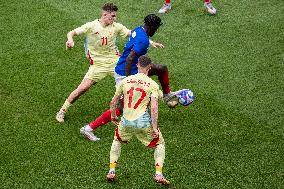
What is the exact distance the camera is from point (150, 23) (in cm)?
905

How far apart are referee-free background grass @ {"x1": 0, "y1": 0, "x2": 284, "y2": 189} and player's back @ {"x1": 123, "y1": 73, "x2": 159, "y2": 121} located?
3.84ft

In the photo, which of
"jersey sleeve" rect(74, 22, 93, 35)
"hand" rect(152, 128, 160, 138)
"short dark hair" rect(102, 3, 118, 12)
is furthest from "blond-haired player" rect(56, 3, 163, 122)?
Answer: "hand" rect(152, 128, 160, 138)

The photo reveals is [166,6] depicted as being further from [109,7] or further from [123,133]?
[123,133]

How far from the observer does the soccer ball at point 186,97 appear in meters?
10.1

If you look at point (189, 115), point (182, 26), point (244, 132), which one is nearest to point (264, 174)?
point (244, 132)

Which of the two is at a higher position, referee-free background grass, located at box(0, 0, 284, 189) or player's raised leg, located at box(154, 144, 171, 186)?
player's raised leg, located at box(154, 144, 171, 186)

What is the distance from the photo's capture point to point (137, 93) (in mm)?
7902

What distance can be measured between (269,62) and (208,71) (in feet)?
4.78

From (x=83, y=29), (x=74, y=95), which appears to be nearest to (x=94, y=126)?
(x=74, y=95)

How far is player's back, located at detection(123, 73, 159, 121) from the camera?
25.8 ft

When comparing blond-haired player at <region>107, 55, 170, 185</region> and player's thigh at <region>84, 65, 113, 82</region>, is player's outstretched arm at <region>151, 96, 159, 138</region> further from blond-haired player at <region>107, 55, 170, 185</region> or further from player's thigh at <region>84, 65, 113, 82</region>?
player's thigh at <region>84, 65, 113, 82</region>

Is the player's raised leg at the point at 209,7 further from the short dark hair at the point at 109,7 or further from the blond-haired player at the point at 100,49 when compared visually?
the short dark hair at the point at 109,7

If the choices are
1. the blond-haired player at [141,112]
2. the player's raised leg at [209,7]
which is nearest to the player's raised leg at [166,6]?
the player's raised leg at [209,7]

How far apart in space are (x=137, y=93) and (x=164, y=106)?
2.99 metres
